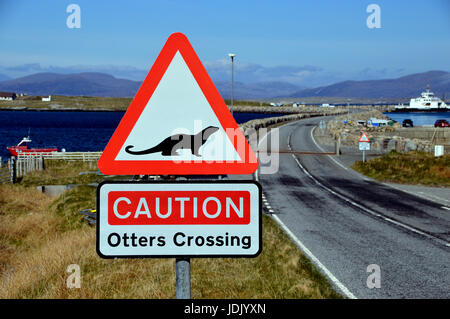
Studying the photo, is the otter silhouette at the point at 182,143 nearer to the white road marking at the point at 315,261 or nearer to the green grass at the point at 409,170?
the white road marking at the point at 315,261

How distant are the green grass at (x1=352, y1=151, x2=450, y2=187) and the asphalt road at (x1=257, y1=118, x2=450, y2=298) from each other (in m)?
2.13

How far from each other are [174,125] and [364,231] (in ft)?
40.7

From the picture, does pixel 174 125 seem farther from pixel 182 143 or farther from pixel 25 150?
pixel 25 150

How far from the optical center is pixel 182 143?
2.76 m

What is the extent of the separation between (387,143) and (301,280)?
120 feet

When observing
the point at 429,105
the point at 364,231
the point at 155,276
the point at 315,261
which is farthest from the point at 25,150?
the point at 429,105

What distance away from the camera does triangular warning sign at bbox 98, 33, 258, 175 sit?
2.77m

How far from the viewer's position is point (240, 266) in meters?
8.48

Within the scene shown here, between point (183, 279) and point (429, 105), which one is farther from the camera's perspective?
point (429, 105)

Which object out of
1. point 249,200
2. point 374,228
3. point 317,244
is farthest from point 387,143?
point 249,200
